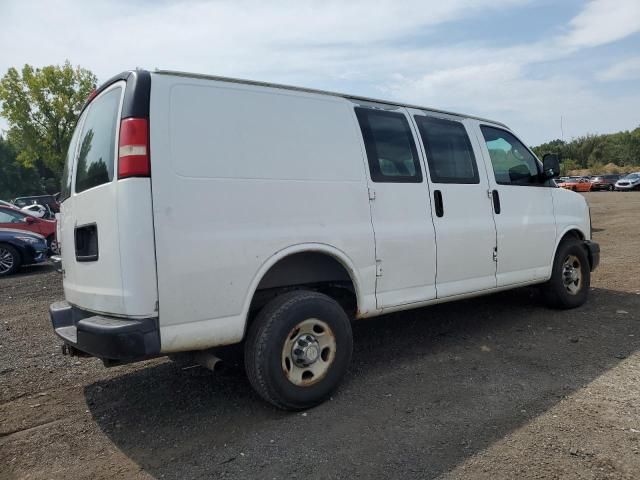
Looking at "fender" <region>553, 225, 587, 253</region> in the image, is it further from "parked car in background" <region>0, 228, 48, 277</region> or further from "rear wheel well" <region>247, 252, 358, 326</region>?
"parked car in background" <region>0, 228, 48, 277</region>

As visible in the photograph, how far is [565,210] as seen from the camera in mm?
5766

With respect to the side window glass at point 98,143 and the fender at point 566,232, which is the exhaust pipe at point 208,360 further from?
the fender at point 566,232

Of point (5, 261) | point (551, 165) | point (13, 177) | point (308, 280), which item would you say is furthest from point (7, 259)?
point (13, 177)

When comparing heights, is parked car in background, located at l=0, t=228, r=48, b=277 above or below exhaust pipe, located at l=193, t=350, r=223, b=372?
above

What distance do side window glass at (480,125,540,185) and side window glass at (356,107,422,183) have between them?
120 centimetres

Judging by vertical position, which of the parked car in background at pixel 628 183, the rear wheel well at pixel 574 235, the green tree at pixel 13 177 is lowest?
the rear wheel well at pixel 574 235

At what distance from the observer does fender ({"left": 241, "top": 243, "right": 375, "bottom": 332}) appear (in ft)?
10.5

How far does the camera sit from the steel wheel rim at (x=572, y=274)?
228 inches

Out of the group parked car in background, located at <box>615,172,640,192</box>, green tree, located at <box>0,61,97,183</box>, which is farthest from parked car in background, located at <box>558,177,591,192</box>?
green tree, located at <box>0,61,97,183</box>

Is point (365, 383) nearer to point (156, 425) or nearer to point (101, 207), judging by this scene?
point (156, 425)

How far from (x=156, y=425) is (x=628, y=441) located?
2.86 metres

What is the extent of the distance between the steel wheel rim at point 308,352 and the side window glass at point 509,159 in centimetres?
257

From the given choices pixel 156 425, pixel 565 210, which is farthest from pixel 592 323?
pixel 156 425

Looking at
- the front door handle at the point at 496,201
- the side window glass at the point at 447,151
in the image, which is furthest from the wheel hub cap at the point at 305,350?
the front door handle at the point at 496,201
